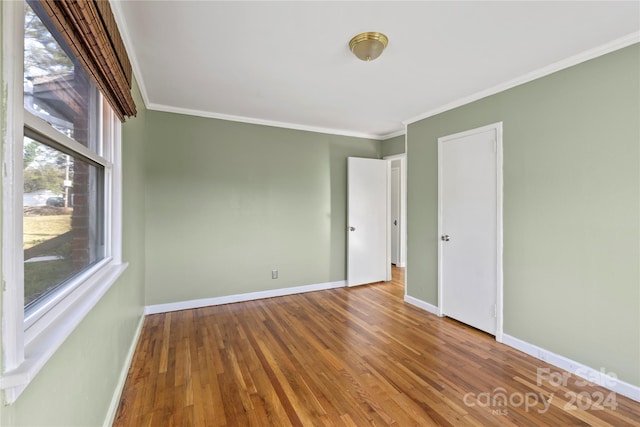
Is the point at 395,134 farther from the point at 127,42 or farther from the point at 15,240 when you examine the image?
the point at 15,240

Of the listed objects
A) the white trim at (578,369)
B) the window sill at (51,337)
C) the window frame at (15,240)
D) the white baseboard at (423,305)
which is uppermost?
the window frame at (15,240)

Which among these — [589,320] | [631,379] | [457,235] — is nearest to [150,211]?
[457,235]

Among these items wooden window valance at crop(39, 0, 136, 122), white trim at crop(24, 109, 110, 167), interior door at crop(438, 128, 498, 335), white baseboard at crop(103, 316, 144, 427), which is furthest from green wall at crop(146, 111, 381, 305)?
white trim at crop(24, 109, 110, 167)

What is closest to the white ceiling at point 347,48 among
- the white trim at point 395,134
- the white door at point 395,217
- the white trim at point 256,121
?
the white trim at point 256,121

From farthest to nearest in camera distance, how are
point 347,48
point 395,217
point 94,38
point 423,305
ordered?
point 395,217 < point 423,305 < point 347,48 < point 94,38

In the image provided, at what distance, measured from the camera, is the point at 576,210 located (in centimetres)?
221

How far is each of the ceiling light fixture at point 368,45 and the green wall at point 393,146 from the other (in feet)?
8.20

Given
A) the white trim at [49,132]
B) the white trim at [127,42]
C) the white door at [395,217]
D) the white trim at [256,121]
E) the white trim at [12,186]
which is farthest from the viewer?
the white door at [395,217]

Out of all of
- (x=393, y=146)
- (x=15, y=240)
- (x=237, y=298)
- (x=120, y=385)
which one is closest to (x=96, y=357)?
(x=120, y=385)

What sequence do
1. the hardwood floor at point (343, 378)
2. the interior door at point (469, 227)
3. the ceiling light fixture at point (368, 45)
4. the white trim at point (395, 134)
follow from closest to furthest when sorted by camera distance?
the hardwood floor at point (343, 378)
the ceiling light fixture at point (368, 45)
the interior door at point (469, 227)
the white trim at point (395, 134)

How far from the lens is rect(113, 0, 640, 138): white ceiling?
170 cm

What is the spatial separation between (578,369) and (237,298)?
3.42m

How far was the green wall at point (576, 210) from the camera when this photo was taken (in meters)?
1.97

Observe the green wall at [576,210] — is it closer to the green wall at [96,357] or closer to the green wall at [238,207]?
the green wall at [238,207]
